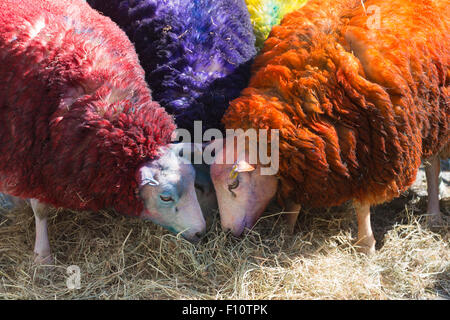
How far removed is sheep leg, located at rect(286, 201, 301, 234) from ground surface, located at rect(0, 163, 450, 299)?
7 centimetres

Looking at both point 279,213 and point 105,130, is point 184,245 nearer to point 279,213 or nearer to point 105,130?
point 279,213

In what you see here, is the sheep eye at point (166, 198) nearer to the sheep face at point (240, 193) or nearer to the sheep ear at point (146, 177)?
the sheep ear at point (146, 177)

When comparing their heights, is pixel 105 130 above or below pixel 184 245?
above

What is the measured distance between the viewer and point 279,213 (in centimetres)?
358

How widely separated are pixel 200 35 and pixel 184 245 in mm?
1547

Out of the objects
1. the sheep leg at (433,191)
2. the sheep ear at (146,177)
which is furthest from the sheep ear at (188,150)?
the sheep leg at (433,191)

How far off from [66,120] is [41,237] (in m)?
0.98

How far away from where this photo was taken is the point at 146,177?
124 inches

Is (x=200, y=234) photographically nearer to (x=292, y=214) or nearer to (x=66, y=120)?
(x=292, y=214)

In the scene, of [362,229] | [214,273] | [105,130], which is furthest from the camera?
[362,229]

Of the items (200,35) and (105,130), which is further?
(200,35)

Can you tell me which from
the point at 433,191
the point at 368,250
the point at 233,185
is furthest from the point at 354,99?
the point at 433,191

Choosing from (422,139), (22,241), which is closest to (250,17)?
(422,139)

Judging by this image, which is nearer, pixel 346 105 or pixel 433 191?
pixel 346 105
